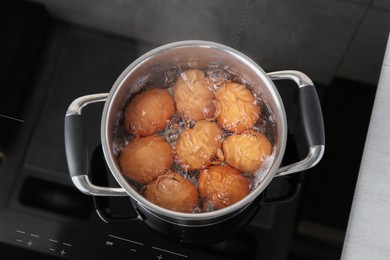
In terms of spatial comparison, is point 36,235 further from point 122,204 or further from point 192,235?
point 192,235

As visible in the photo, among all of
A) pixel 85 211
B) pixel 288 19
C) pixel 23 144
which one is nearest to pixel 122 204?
pixel 85 211

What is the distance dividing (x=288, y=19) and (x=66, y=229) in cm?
57

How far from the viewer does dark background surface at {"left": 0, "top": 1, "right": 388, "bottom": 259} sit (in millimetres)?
812

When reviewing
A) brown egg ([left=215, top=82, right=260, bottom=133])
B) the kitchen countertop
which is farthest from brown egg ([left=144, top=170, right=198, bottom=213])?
the kitchen countertop

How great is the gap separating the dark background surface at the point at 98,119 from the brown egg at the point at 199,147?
138 mm

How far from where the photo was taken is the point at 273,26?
3.06ft

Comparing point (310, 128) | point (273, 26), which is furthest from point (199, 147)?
point (273, 26)

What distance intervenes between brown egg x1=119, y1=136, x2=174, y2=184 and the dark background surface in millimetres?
106

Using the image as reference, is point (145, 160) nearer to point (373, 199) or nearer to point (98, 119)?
point (98, 119)

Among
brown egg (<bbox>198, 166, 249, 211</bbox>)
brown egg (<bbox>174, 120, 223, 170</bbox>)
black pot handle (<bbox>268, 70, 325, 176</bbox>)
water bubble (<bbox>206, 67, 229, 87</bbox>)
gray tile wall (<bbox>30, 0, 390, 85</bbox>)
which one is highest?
gray tile wall (<bbox>30, 0, 390, 85</bbox>)

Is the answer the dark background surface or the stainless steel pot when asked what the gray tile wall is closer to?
the dark background surface

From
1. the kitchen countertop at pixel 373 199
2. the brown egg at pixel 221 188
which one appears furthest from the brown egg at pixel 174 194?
the kitchen countertop at pixel 373 199

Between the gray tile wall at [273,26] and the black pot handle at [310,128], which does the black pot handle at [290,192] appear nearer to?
the black pot handle at [310,128]

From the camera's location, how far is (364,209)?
826 millimetres
